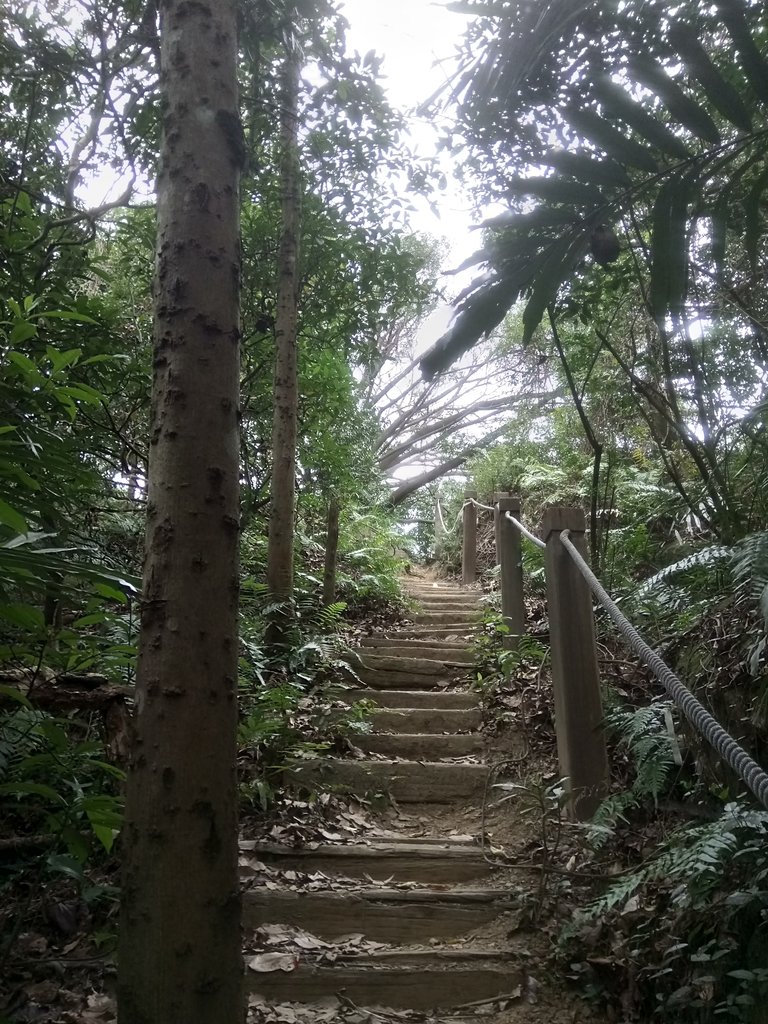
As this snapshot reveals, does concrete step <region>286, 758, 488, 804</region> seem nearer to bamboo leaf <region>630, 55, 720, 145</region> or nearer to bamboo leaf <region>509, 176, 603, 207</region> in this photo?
bamboo leaf <region>509, 176, 603, 207</region>

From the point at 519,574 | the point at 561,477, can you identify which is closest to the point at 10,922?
the point at 519,574

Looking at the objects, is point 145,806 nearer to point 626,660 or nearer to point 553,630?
point 553,630

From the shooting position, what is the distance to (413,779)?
344cm

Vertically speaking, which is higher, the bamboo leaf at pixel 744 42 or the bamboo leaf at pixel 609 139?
the bamboo leaf at pixel 744 42

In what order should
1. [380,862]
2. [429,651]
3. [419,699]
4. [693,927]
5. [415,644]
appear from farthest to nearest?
[415,644] → [429,651] → [419,699] → [380,862] → [693,927]

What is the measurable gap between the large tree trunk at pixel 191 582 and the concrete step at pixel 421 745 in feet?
7.81

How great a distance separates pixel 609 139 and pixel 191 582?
116 centimetres

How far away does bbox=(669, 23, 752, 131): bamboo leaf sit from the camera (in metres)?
1.17

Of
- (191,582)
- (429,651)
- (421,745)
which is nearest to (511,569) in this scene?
(429,651)

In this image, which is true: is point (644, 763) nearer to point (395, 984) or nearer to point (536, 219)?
point (395, 984)

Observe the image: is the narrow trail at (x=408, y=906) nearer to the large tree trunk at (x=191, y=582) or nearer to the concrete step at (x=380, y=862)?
the concrete step at (x=380, y=862)

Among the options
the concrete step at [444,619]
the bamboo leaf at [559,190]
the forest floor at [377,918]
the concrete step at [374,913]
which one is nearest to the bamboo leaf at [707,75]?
the bamboo leaf at [559,190]

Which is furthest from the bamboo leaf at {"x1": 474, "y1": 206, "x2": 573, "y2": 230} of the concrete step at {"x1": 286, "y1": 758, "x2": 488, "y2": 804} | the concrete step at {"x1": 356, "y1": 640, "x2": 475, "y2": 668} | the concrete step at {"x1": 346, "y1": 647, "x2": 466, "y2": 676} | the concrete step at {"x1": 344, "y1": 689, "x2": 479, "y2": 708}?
the concrete step at {"x1": 356, "y1": 640, "x2": 475, "y2": 668}

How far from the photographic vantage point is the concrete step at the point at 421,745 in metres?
3.73
